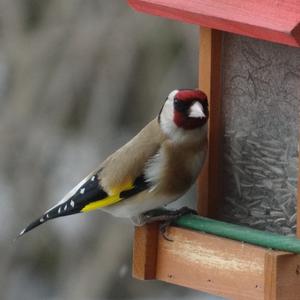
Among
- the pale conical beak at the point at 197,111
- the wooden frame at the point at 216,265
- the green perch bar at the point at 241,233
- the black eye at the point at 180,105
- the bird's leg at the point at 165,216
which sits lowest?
the wooden frame at the point at 216,265

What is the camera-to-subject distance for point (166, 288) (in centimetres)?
895

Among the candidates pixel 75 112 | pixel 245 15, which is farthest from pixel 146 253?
pixel 75 112

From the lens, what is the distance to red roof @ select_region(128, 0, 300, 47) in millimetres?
5336

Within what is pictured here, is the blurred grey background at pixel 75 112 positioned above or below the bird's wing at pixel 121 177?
above

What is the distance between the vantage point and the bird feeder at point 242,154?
5.46 metres

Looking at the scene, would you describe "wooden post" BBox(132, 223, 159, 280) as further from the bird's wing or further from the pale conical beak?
the pale conical beak

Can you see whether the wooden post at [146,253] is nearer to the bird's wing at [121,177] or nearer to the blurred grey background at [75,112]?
the bird's wing at [121,177]

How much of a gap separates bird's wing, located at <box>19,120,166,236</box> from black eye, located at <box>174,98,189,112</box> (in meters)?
0.10

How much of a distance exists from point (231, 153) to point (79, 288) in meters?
2.81

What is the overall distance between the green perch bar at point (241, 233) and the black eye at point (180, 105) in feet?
1.03

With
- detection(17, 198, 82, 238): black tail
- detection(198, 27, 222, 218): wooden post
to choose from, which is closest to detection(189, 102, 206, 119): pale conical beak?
detection(198, 27, 222, 218): wooden post

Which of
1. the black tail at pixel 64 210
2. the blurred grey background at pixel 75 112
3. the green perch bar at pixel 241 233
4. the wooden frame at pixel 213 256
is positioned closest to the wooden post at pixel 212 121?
the wooden frame at pixel 213 256

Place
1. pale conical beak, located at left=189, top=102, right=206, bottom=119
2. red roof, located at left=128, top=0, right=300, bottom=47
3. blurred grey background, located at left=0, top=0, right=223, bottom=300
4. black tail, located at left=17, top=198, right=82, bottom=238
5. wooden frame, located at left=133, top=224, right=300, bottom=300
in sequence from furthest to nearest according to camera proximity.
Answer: blurred grey background, located at left=0, top=0, right=223, bottom=300 < black tail, located at left=17, top=198, right=82, bottom=238 < pale conical beak, located at left=189, top=102, right=206, bottom=119 < wooden frame, located at left=133, top=224, right=300, bottom=300 < red roof, located at left=128, top=0, right=300, bottom=47

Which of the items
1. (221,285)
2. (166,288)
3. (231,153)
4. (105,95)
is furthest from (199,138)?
(166,288)
